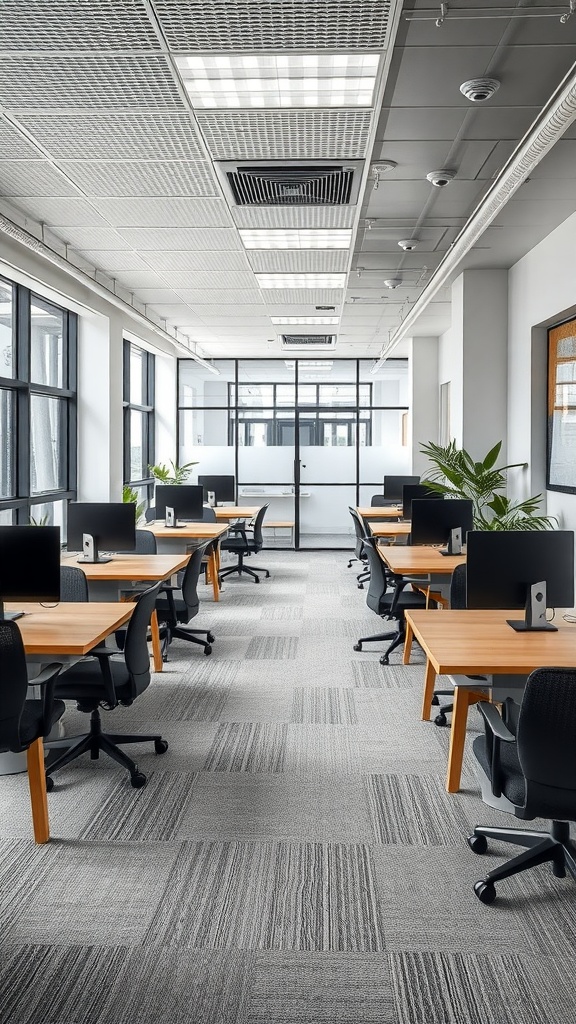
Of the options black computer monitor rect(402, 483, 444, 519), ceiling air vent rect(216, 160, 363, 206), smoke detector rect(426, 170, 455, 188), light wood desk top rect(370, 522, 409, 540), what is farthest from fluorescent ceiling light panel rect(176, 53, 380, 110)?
black computer monitor rect(402, 483, 444, 519)

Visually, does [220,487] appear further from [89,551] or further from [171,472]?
[89,551]

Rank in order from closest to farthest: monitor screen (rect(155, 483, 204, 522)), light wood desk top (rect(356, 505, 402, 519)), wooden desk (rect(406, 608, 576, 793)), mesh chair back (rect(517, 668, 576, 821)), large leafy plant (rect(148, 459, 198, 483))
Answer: mesh chair back (rect(517, 668, 576, 821))
wooden desk (rect(406, 608, 576, 793))
monitor screen (rect(155, 483, 204, 522))
light wood desk top (rect(356, 505, 402, 519))
large leafy plant (rect(148, 459, 198, 483))

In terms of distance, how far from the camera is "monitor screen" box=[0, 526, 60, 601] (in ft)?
12.2

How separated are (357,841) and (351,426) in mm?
10067

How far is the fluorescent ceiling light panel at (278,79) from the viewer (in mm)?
3264

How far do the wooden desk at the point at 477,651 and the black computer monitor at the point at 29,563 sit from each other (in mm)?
1715

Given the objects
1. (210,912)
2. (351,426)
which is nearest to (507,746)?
(210,912)

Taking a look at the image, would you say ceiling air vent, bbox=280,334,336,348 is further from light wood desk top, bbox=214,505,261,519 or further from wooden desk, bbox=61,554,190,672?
wooden desk, bbox=61,554,190,672

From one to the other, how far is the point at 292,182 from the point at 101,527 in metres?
2.62

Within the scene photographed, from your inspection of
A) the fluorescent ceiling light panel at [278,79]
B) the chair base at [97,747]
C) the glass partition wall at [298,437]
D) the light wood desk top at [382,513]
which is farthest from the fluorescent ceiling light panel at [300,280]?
the glass partition wall at [298,437]

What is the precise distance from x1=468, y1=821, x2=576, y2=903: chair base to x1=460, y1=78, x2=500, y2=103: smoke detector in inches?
123

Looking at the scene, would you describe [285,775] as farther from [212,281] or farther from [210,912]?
[212,281]

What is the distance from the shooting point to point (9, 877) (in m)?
2.81

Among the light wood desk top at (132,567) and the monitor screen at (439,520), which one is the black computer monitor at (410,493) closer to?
the monitor screen at (439,520)
